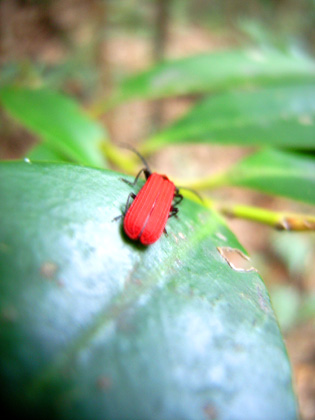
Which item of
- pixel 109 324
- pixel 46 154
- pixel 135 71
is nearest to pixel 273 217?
pixel 109 324

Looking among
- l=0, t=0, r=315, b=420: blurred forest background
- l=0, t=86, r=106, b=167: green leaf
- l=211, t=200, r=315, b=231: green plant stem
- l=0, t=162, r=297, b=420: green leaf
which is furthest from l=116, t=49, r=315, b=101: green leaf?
l=0, t=162, r=297, b=420: green leaf

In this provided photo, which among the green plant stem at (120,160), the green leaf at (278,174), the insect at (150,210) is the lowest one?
the green plant stem at (120,160)

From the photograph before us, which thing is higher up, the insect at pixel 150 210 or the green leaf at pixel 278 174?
the green leaf at pixel 278 174

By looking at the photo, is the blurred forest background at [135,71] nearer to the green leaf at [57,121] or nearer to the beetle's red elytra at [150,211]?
the green leaf at [57,121]

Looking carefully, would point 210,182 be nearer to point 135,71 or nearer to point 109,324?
point 109,324

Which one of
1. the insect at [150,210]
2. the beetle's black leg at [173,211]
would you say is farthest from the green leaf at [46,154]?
the beetle's black leg at [173,211]

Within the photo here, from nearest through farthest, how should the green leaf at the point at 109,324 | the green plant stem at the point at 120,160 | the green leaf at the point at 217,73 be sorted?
the green leaf at the point at 109,324, the green plant stem at the point at 120,160, the green leaf at the point at 217,73

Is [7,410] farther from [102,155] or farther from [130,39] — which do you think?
[130,39]

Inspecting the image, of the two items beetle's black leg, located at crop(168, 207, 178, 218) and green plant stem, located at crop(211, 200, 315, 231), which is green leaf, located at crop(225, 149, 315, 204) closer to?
green plant stem, located at crop(211, 200, 315, 231)
